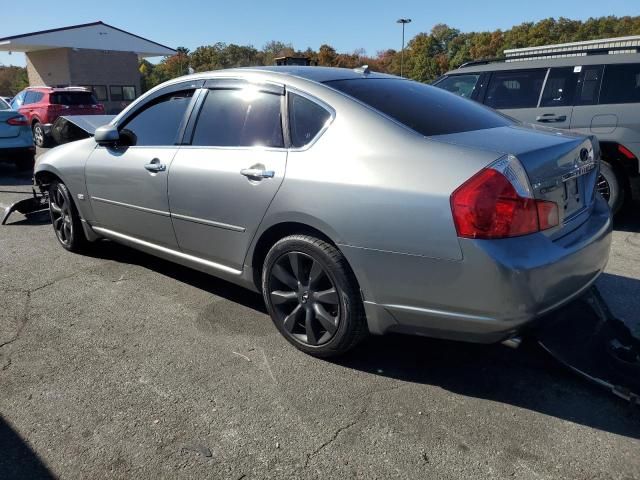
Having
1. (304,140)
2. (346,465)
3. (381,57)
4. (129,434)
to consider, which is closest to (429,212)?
(304,140)

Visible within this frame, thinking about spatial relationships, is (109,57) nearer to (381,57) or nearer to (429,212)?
(429,212)

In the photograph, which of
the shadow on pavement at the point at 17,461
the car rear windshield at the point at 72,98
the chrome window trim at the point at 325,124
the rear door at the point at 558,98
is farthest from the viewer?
the car rear windshield at the point at 72,98

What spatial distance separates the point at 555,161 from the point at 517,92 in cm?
416

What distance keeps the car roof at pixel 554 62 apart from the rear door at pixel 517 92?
0.24 ft

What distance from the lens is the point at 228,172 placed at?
3.27 m

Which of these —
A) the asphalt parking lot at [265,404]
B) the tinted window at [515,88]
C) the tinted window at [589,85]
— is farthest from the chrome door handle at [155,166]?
the tinted window at [589,85]

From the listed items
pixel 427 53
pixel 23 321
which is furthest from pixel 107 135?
pixel 427 53

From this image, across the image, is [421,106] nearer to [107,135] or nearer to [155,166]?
[155,166]

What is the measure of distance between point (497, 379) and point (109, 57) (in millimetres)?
38667

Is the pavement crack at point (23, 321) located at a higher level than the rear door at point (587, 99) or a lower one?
lower

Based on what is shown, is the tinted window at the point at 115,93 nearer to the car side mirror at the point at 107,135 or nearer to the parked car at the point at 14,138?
the parked car at the point at 14,138

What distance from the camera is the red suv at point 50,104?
15930 millimetres

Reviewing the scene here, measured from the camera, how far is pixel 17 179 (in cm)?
1009

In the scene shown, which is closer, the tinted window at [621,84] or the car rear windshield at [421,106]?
the car rear windshield at [421,106]
